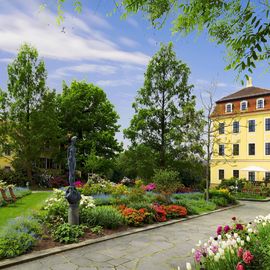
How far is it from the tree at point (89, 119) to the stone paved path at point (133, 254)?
2431cm

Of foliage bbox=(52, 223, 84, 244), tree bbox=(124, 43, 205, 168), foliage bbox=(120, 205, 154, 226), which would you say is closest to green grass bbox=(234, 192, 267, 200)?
tree bbox=(124, 43, 205, 168)

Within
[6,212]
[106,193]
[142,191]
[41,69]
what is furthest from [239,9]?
[41,69]

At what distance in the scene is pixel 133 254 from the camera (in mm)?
7887

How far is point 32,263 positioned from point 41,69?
84.3 ft

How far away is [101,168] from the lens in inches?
1340

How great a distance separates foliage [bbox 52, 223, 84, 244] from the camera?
8664 millimetres

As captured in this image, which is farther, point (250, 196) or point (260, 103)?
point (260, 103)

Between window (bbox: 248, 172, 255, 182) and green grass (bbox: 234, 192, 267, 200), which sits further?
window (bbox: 248, 172, 255, 182)

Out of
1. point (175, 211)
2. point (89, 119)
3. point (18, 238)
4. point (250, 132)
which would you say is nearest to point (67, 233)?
point (18, 238)

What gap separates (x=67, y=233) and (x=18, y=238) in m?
1.59

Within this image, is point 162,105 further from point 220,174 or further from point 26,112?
point 220,174

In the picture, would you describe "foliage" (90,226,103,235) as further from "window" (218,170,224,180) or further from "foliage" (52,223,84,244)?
"window" (218,170,224,180)

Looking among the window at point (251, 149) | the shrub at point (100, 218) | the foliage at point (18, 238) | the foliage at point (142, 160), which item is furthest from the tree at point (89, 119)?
the foliage at point (18, 238)

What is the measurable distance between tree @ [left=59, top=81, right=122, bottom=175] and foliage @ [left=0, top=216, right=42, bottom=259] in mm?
24993
